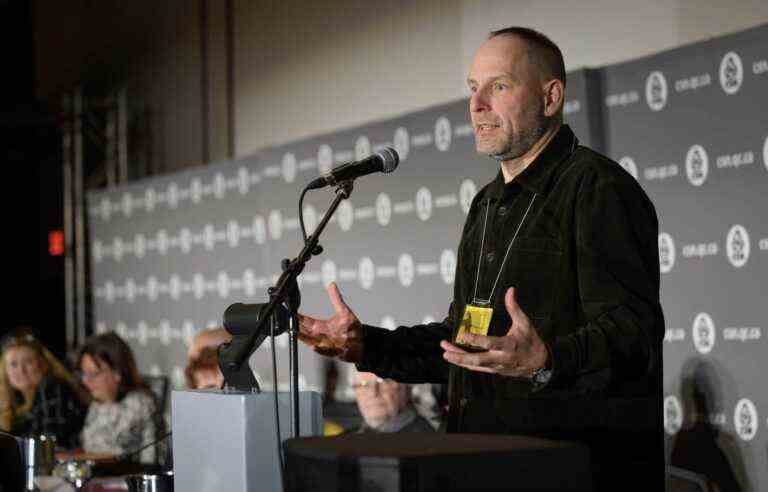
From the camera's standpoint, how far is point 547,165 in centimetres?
241

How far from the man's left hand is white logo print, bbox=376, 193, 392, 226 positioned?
375 cm

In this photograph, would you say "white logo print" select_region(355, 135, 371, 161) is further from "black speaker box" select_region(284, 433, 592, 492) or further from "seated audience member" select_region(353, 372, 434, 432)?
"black speaker box" select_region(284, 433, 592, 492)

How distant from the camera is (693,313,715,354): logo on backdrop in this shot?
4055 millimetres

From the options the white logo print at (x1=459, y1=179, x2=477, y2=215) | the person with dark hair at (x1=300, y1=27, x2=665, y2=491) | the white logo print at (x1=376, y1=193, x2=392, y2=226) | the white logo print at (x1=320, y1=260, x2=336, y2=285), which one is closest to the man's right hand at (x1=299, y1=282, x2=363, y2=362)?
the person with dark hair at (x1=300, y1=27, x2=665, y2=491)

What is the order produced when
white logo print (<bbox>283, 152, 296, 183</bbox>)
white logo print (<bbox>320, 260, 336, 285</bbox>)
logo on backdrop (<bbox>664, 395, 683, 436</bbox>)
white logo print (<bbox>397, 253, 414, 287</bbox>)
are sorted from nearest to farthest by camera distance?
1. logo on backdrop (<bbox>664, 395, 683, 436</bbox>)
2. white logo print (<bbox>397, 253, 414, 287</bbox>)
3. white logo print (<bbox>320, 260, 336, 285</bbox>)
4. white logo print (<bbox>283, 152, 296, 183</bbox>)

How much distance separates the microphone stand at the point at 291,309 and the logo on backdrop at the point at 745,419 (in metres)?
2.12

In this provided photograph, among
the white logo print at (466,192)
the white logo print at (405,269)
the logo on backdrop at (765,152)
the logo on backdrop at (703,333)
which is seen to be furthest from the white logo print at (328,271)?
the logo on backdrop at (765,152)

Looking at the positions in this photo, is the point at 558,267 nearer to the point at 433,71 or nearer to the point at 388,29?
the point at 433,71

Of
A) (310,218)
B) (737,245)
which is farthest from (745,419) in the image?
(310,218)

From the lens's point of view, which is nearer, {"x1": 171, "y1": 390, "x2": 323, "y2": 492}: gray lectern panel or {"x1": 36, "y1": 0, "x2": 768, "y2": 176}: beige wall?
{"x1": 171, "y1": 390, "x2": 323, "y2": 492}: gray lectern panel

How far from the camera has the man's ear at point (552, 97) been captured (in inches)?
96.3

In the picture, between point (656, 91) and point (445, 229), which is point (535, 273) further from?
point (445, 229)

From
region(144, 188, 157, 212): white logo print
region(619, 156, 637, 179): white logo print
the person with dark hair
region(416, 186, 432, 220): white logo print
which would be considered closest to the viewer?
the person with dark hair

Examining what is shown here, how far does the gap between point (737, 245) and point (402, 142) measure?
2076mm
